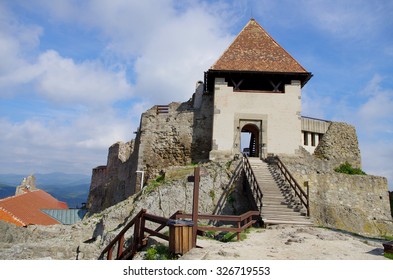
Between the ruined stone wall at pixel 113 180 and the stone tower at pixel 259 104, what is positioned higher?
the stone tower at pixel 259 104

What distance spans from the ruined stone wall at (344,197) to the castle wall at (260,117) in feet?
3.63

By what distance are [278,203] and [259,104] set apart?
7.24m

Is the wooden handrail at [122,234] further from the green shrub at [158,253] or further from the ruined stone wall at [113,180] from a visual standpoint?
the ruined stone wall at [113,180]

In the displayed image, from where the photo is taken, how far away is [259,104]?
1850cm

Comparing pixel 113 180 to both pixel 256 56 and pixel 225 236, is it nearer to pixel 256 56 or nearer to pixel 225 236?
pixel 256 56

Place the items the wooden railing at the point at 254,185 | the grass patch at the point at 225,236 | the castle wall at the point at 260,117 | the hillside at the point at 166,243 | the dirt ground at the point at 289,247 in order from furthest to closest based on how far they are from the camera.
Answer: the castle wall at the point at 260,117, the wooden railing at the point at 254,185, the grass patch at the point at 225,236, the hillside at the point at 166,243, the dirt ground at the point at 289,247

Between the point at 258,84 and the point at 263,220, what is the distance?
10364 millimetres

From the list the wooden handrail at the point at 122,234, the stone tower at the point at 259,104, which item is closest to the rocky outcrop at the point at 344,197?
the stone tower at the point at 259,104

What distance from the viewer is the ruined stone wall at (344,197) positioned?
16.1 m

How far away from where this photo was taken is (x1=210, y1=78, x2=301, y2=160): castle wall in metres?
18.2

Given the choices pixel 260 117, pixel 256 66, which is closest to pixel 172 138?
pixel 260 117

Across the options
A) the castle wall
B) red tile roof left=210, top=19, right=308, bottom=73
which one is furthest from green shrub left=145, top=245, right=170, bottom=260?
red tile roof left=210, top=19, right=308, bottom=73

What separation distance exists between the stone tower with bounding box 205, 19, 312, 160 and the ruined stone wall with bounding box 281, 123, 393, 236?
1335 mm
